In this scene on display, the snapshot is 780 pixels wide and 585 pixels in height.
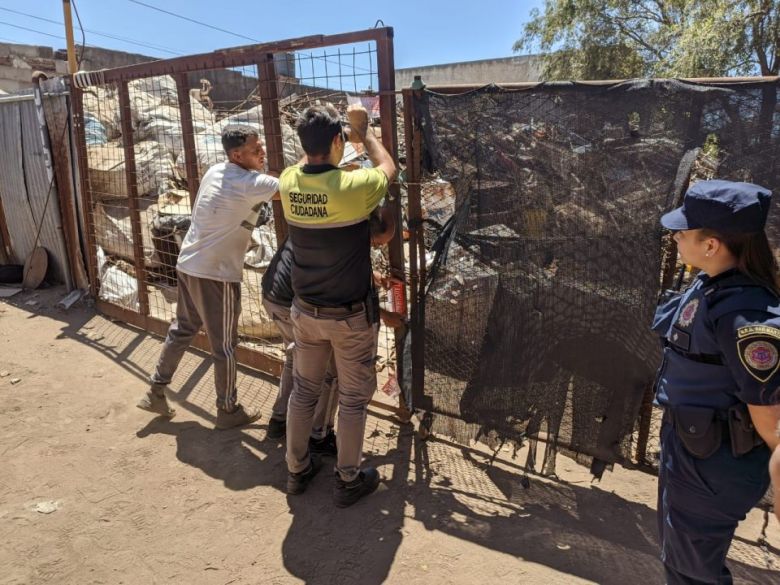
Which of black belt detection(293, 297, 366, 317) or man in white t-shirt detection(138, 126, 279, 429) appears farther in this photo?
man in white t-shirt detection(138, 126, 279, 429)

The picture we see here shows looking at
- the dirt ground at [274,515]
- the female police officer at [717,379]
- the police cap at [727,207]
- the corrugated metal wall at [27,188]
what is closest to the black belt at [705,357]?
the female police officer at [717,379]

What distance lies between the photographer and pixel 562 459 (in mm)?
3461

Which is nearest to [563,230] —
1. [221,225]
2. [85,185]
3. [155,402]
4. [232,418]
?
[221,225]

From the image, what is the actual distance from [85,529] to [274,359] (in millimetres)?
1855

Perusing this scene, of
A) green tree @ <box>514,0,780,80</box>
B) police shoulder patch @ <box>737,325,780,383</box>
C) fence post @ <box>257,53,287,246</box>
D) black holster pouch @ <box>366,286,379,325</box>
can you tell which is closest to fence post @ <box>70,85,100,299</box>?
fence post @ <box>257,53,287,246</box>

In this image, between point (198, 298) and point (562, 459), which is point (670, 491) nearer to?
point (562, 459)

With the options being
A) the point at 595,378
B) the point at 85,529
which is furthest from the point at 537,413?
the point at 85,529

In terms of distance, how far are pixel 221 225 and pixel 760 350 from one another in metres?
2.92

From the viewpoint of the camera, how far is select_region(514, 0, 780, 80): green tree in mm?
12922

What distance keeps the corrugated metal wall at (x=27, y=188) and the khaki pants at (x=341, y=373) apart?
15.7ft

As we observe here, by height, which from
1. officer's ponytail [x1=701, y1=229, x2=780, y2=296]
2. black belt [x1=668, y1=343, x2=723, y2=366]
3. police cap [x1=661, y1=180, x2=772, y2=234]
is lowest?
black belt [x1=668, y1=343, x2=723, y2=366]

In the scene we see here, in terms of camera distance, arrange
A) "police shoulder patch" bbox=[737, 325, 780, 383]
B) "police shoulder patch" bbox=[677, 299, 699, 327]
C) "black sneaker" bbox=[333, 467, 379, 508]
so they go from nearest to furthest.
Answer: "police shoulder patch" bbox=[737, 325, 780, 383]
"police shoulder patch" bbox=[677, 299, 699, 327]
"black sneaker" bbox=[333, 467, 379, 508]

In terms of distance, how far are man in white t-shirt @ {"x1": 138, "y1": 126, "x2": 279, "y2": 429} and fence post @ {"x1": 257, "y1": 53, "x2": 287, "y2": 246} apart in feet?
1.36

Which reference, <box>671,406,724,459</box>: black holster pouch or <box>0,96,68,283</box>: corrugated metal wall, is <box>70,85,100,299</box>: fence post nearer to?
<box>0,96,68,283</box>: corrugated metal wall
